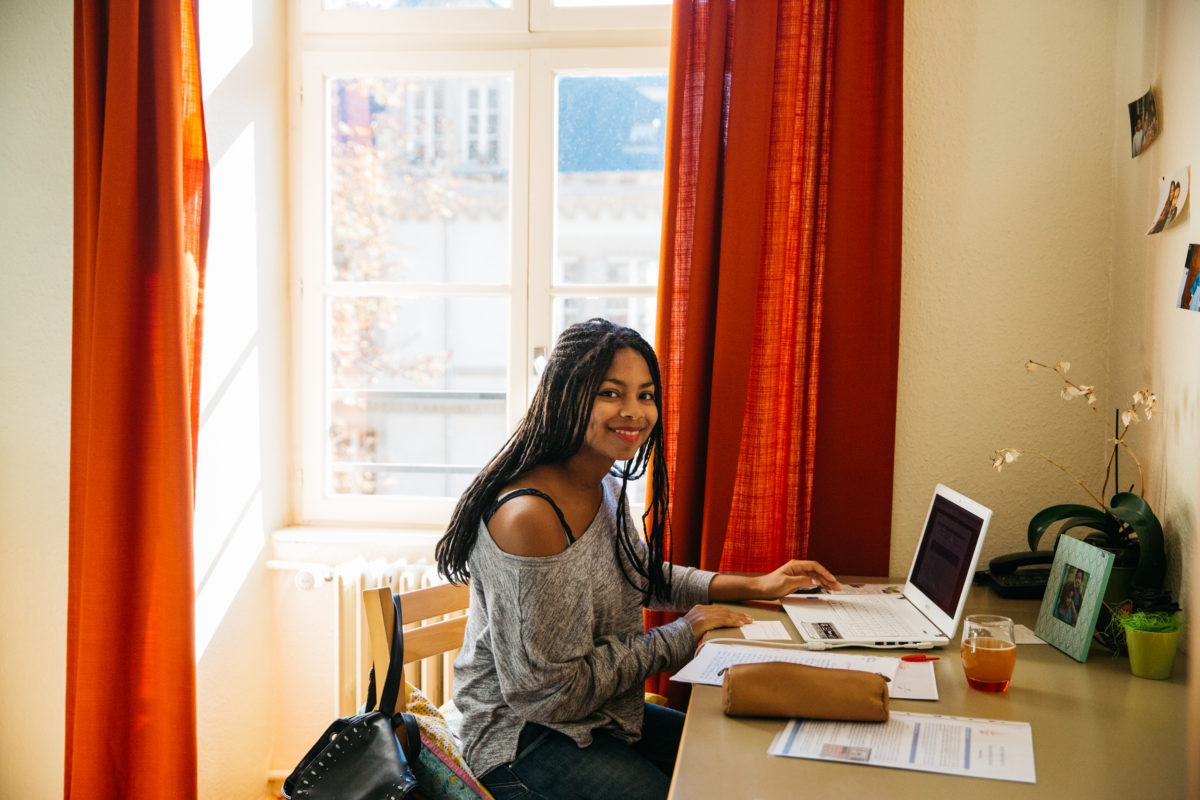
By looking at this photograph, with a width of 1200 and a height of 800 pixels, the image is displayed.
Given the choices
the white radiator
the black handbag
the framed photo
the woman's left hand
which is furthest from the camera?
the white radiator

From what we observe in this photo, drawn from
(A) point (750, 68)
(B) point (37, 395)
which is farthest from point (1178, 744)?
(B) point (37, 395)

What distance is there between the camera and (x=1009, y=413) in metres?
2.14

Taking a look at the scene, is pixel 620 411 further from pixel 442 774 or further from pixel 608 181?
pixel 608 181

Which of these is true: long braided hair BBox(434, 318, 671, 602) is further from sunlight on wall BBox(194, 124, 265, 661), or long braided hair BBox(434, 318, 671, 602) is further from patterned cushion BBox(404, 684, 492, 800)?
sunlight on wall BBox(194, 124, 265, 661)

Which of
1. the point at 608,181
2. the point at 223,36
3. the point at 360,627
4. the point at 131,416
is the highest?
the point at 223,36

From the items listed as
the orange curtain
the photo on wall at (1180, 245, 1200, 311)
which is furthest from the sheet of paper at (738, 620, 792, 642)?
the orange curtain

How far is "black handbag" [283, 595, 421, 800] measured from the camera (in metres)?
1.21

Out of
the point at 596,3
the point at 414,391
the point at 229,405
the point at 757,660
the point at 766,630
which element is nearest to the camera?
the point at 757,660

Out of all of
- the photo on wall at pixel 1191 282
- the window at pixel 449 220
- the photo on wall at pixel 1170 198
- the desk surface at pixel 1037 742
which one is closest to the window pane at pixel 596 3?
the window at pixel 449 220

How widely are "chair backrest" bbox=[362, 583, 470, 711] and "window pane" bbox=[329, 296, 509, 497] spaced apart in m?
0.74

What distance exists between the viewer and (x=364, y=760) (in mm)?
1229

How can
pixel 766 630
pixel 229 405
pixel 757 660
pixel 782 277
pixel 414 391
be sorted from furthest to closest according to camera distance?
pixel 414 391, pixel 229 405, pixel 782 277, pixel 766 630, pixel 757 660

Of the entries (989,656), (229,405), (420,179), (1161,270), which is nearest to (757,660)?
(989,656)

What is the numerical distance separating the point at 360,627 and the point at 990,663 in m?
1.52
